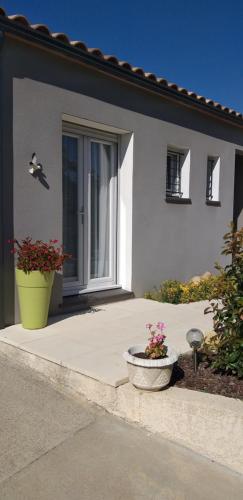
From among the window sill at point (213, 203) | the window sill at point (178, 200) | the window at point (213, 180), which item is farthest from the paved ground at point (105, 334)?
A: the window at point (213, 180)

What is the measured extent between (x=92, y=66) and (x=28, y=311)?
10.6 ft

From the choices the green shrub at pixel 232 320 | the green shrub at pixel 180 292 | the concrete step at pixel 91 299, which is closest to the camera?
the green shrub at pixel 232 320

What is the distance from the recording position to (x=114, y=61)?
5668 millimetres

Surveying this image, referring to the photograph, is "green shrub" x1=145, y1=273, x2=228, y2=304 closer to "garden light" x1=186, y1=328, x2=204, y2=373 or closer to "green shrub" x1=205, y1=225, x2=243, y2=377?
"garden light" x1=186, y1=328, x2=204, y2=373

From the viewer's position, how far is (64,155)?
5.79 m

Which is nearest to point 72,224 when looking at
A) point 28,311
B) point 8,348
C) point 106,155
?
point 106,155

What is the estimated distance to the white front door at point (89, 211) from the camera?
5.96m

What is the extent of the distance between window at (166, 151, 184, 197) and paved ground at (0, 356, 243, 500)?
16.6ft

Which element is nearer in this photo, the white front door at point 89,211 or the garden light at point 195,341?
the garden light at point 195,341

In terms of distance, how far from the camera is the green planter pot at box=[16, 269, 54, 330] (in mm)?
4551

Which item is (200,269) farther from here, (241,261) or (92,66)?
(241,261)

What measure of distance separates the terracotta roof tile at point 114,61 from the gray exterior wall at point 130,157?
22 centimetres

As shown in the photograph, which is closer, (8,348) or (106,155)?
(8,348)

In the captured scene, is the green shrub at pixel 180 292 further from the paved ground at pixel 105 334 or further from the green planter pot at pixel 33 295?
the green planter pot at pixel 33 295
